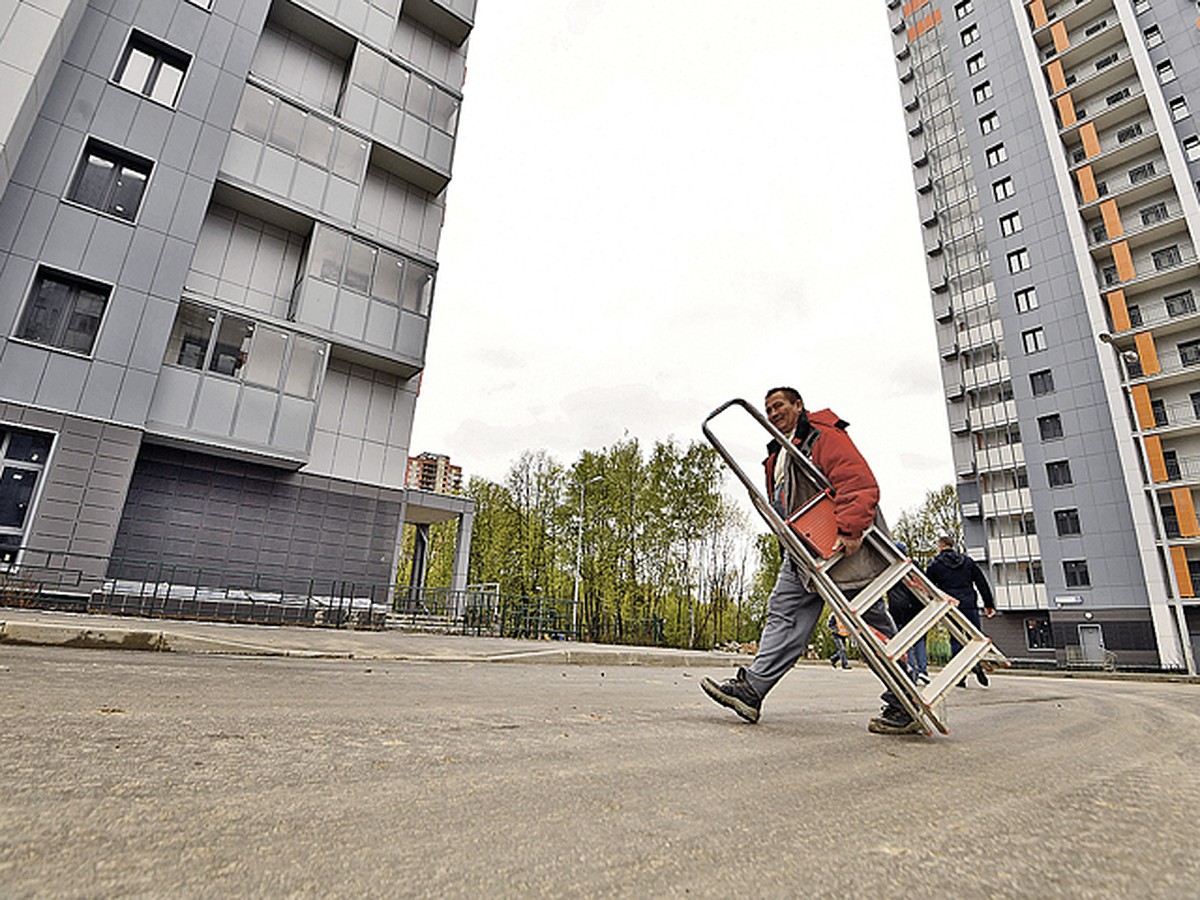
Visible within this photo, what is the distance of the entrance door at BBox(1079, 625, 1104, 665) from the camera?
27.2 meters

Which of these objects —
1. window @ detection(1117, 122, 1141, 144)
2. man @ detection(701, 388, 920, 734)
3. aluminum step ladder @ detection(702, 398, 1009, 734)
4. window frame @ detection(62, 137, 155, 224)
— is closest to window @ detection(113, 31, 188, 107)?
window frame @ detection(62, 137, 155, 224)

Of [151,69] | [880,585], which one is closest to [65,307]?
[151,69]

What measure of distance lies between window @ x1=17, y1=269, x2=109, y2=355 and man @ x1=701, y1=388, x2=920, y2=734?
1355 cm

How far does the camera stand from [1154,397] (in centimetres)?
2850

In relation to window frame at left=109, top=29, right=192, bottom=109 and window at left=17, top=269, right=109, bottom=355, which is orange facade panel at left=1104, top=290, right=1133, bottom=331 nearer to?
window frame at left=109, top=29, right=192, bottom=109

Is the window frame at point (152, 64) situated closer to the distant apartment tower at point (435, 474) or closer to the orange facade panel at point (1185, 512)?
the orange facade panel at point (1185, 512)

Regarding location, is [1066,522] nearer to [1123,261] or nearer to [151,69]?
[1123,261]

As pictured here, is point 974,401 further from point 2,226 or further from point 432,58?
point 2,226

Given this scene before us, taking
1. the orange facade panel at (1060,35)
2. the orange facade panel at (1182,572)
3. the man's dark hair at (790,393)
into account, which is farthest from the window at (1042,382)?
the man's dark hair at (790,393)

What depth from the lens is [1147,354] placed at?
27.9 metres

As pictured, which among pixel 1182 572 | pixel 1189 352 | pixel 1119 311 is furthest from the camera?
pixel 1119 311

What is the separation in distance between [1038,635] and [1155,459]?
10.1 m

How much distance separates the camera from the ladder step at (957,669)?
8.99 ft

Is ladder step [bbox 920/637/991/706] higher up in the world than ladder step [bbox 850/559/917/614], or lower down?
lower down
